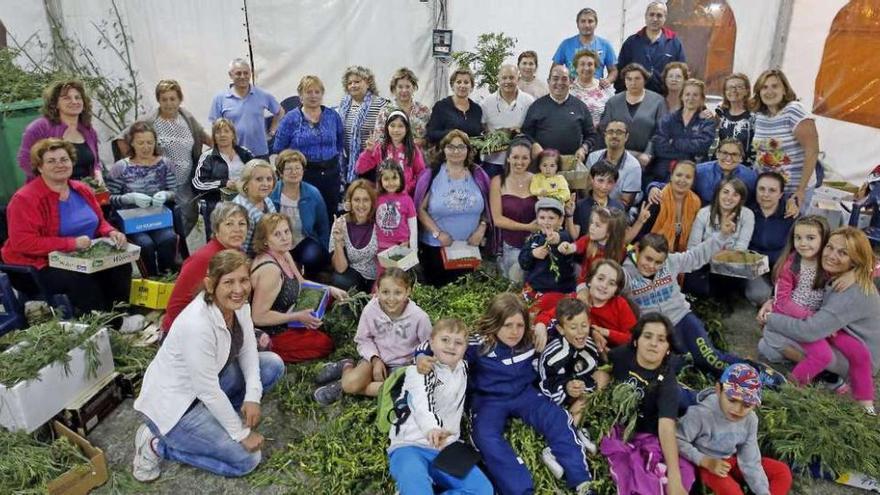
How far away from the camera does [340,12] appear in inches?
→ 320

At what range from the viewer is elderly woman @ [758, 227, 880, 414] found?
414 centimetres

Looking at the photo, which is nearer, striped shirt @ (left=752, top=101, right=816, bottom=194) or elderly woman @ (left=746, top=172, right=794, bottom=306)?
elderly woman @ (left=746, top=172, right=794, bottom=306)

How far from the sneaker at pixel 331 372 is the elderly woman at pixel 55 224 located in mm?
1835

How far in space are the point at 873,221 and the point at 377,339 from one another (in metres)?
4.89

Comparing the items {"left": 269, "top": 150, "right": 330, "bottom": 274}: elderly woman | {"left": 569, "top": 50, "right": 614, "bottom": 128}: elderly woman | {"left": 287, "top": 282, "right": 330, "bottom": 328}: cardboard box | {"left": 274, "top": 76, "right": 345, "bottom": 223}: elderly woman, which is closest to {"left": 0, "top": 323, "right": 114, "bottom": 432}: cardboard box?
{"left": 287, "top": 282, "right": 330, "bottom": 328}: cardboard box

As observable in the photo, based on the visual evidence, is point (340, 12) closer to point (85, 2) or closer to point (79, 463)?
point (85, 2)

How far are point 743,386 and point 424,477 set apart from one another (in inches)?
66.3

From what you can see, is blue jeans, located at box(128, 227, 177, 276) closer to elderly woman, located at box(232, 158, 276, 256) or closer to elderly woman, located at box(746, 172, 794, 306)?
elderly woman, located at box(232, 158, 276, 256)

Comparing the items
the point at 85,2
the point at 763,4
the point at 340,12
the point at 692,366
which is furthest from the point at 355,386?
the point at 763,4

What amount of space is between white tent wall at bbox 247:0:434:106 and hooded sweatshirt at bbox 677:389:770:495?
6.29 m

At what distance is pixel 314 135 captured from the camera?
5844mm

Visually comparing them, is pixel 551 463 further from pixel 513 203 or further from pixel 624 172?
pixel 624 172

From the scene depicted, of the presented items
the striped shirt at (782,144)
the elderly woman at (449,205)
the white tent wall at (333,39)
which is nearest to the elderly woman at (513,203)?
the elderly woman at (449,205)

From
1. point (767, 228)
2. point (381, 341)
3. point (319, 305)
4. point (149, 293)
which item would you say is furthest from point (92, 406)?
point (767, 228)
